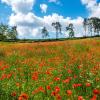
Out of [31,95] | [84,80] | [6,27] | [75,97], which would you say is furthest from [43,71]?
[6,27]

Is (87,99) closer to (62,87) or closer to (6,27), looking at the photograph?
(62,87)

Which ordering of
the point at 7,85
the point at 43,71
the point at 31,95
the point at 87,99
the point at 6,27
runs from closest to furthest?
the point at 87,99 < the point at 31,95 < the point at 7,85 < the point at 43,71 < the point at 6,27

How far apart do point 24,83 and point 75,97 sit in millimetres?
2685

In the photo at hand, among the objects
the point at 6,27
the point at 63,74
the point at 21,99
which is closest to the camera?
the point at 21,99

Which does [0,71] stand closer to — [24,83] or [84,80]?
[24,83]

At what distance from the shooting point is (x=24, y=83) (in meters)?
9.62

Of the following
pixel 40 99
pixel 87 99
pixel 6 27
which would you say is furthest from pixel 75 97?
pixel 6 27

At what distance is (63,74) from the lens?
10.6m

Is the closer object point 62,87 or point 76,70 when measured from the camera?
point 62,87

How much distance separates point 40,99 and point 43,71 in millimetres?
4128

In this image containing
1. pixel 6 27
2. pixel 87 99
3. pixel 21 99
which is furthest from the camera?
pixel 6 27

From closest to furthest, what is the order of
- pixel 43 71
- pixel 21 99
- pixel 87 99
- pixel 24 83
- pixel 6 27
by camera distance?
pixel 21 99 → pixel 87 99 → pixel 24 83 → pixel 43 71 → pixel 6 27

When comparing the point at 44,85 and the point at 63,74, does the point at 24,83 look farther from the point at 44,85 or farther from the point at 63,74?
the point at 63,74

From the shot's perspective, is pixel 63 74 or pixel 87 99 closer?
pixel 87 99
